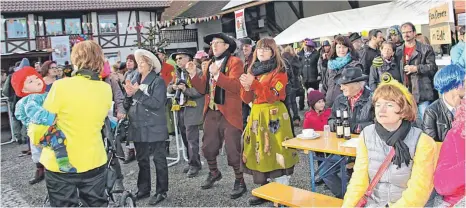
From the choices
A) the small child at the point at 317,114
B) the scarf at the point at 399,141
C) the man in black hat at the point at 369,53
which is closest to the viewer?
the scarf at the point at 399,141

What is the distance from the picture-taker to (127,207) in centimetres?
431

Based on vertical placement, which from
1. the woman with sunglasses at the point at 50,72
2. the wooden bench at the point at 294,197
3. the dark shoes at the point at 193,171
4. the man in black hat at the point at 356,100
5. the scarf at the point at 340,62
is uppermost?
the woman with sunglasses at the point at 50,72

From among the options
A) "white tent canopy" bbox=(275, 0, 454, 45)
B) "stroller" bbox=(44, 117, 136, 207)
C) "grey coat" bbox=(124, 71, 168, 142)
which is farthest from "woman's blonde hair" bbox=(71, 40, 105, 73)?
"white tent canopy" bbox=(275, 0, 454, 45)

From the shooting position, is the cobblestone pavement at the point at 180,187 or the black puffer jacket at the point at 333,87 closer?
the cobblestone pavement at the point at 180,187

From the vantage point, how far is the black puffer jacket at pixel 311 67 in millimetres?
9586

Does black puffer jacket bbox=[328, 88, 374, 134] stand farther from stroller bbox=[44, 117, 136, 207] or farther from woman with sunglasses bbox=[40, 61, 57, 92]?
woman with sunglasses bbox=[40, 61, 57, 92]

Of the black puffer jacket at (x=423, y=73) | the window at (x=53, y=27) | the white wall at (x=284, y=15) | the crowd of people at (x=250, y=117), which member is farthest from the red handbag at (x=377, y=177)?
the window at (x=53, y=27)

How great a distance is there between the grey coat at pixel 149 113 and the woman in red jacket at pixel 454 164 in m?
2.98

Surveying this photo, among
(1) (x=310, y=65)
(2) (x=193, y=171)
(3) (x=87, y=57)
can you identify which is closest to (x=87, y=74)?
(3) (x=87, y=57)

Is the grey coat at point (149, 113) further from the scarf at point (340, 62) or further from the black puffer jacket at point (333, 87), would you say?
the scarf at point (340, 62)

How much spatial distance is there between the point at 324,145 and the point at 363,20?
8025 mm

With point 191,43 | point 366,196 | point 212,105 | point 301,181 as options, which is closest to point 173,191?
point 212,105

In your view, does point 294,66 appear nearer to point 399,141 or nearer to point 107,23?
point 399,141

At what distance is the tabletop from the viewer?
11.3 feet
